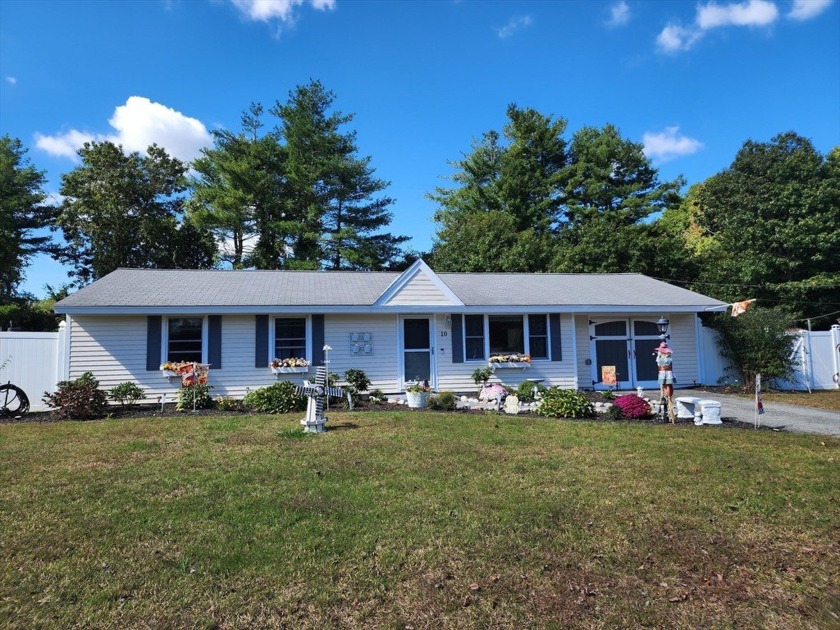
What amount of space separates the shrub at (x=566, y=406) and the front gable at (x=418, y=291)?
398 centimetres

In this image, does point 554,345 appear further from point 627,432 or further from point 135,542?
point 135,542

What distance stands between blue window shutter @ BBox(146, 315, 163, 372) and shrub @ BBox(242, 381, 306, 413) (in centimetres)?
286

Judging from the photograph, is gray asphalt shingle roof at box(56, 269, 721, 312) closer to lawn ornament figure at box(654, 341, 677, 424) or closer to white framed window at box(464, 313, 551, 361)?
white framed window at box(464, 313, 551, 361)

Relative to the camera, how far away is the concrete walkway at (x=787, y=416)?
868 cm

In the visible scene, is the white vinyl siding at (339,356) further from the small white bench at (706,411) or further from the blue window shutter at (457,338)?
the small white bench at (706,411)

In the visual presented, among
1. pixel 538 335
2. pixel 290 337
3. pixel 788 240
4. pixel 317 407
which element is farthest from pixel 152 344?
pixel 788 240

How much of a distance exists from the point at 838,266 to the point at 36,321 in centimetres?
3587

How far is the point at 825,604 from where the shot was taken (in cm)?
309

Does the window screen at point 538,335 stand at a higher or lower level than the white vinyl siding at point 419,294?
lower

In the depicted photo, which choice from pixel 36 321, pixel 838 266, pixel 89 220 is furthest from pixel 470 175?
pixel 36 321

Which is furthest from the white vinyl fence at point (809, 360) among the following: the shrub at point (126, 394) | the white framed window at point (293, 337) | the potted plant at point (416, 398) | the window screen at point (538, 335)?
the shrub at point (126, 394)

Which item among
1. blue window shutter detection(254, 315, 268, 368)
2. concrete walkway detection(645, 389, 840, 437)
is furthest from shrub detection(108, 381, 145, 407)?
concrete walkway detection(645, 389, 840, 437)

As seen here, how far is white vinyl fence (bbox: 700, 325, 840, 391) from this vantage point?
14727 mm

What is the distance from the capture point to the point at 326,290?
1388 cm
